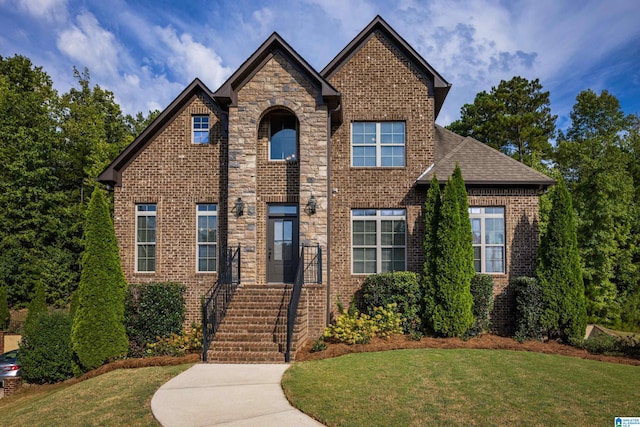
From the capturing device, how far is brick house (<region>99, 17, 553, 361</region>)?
39.2 ft

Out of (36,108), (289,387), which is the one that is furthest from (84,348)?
(36,108)

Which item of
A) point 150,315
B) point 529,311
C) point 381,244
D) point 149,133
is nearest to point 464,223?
point 381,244

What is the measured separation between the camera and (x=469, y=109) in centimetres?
3247

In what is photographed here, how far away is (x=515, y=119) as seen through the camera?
28812 millimetres

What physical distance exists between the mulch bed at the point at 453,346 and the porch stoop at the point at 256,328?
55 cm

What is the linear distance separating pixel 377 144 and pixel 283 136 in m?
2.80

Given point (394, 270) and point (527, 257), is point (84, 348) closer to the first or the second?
point (394, 270)

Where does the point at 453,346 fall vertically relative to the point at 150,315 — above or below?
below

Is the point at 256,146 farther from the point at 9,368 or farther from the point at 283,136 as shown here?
the point at 9,368

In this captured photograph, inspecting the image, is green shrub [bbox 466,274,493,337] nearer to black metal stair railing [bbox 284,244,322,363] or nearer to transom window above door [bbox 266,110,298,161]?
black metal stair railing [bbox 284,244,322,363]

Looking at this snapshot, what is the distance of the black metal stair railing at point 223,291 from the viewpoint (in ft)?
32.8

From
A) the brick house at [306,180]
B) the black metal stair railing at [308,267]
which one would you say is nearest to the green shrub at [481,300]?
the brick house at [306,180]

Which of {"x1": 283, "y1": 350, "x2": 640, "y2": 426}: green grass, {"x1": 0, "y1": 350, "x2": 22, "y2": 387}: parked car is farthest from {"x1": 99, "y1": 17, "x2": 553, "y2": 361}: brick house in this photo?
{"x1": 0, "y1": 350, "x2": 22, "y2": 387}: parked car

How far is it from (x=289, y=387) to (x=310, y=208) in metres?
5.46
